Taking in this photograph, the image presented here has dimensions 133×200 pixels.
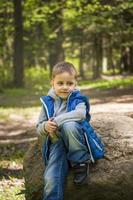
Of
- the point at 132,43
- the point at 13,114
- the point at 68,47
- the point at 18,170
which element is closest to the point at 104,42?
the point at 68,47

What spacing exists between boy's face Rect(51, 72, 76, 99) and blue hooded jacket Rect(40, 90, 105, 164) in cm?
6

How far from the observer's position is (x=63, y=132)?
5.36 metres

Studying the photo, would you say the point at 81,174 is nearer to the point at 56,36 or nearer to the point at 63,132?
the point at 63,132

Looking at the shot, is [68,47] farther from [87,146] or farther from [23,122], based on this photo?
[87,146]

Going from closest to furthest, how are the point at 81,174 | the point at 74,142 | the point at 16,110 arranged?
the point at 74,142, the point at 81,174, the point at 16,110

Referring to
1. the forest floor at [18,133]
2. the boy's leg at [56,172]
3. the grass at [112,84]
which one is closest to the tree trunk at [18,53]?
the grass at [112,84]

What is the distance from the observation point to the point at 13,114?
17625 millimetres

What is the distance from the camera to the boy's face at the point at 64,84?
547 centimetres

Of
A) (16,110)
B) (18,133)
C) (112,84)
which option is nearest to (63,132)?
(18,133)

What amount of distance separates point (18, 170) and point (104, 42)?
127 feet

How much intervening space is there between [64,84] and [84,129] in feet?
1.69

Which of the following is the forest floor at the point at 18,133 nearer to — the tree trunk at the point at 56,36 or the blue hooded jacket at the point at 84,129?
the blue hooded jacket at the point at 84,129

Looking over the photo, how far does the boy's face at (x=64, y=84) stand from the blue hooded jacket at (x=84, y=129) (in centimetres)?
6

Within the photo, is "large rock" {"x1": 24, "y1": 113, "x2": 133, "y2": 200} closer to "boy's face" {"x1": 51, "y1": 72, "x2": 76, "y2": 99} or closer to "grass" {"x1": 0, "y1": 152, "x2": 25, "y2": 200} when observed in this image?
"grass" {"x1": 0, "y1": 152, "x2": 25, "y2": 200}
